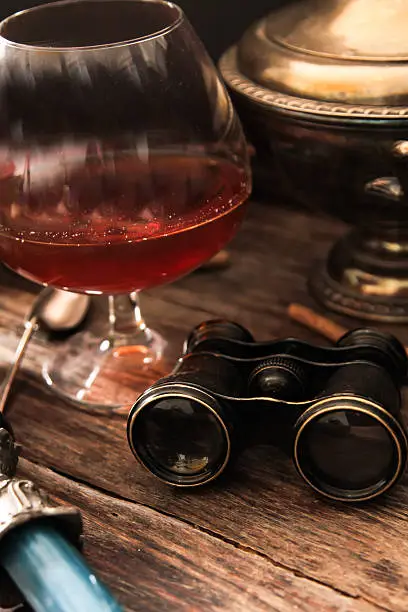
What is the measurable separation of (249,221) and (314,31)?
35 cm

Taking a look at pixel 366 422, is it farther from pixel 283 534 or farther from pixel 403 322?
pixel 403 322

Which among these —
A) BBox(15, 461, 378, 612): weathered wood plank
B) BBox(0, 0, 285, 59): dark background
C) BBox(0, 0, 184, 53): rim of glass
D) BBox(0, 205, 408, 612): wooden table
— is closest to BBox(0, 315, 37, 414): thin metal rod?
BBox(0, 205, 408, 612): wooden table

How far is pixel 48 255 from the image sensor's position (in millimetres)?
674

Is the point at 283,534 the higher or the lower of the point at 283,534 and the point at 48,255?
the lower

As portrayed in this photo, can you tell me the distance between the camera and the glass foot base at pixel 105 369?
77 centimetres

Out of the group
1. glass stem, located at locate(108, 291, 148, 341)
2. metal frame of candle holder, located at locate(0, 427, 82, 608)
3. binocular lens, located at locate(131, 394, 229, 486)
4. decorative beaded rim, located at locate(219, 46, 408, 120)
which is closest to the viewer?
metal frame of candle holder, located at locate(0, 427, 82, 608)

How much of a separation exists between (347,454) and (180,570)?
0.48 ft

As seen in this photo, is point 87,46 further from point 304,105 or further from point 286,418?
point 286,418

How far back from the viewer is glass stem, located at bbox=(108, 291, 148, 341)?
2.78ft

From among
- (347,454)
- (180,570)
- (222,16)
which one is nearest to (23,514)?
(180,570)

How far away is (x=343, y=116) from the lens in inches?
29.0

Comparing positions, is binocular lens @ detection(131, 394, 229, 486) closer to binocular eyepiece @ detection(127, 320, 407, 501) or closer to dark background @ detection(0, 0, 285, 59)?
binocular eyepiece @ detection(127, 320, 407, 501)

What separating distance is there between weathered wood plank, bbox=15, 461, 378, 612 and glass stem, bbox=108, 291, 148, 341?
0.79ft

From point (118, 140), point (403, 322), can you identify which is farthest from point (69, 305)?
point (403, 322)
